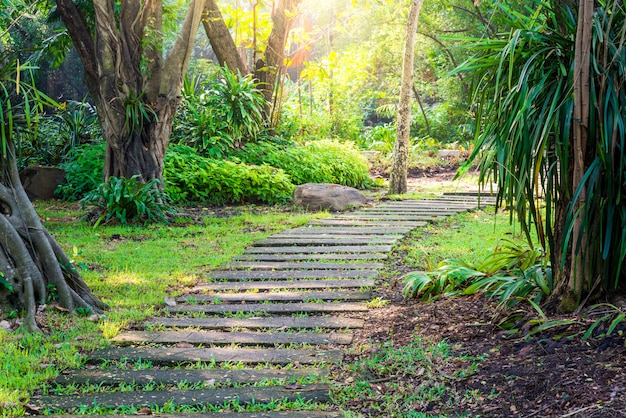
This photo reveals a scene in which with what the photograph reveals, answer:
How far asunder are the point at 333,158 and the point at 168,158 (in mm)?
3316

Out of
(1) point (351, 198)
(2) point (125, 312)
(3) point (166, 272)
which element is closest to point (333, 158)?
(1) point (351, 198)

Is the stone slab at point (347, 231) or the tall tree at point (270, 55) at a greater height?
the tall tree at point (270, 55)

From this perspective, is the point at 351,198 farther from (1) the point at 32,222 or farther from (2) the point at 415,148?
(2) the point at 415,148

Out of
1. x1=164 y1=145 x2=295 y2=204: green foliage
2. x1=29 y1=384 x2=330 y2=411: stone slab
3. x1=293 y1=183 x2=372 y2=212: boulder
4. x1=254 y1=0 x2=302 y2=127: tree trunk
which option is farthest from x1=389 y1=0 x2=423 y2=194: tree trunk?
x1=29 y1=384 x2=330 y2=411: stone slab

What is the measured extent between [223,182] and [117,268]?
4.46m

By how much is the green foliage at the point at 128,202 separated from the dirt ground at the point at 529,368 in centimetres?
497

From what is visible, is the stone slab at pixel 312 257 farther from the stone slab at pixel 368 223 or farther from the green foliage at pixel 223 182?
the green foliage at pixel 223 182

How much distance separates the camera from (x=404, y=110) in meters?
10.6

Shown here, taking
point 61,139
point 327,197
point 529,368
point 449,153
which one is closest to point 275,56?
point 61,139

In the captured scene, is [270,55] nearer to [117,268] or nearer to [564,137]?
[117,268]

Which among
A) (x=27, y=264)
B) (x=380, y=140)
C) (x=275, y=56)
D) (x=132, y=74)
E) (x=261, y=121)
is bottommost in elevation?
(x=27, y=264)

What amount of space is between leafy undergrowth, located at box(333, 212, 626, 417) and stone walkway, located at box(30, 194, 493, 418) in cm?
22

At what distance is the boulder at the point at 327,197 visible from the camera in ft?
31.6

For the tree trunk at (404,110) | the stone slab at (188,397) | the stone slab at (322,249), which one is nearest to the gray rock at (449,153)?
the tree trunk at (404,110)
